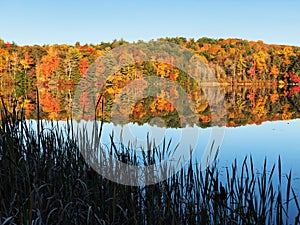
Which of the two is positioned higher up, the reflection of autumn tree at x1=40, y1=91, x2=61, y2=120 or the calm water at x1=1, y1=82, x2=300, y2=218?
the reflection of autumn tree at x1=40, y1=91, x2=61, y2=120

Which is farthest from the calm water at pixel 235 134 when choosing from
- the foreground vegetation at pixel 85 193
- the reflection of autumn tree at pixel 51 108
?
the reflection of autumn tree at pixel 51 108

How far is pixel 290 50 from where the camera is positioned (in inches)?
2393

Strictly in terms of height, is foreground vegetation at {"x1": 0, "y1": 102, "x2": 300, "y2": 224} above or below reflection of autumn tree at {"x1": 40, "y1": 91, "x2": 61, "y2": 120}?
below

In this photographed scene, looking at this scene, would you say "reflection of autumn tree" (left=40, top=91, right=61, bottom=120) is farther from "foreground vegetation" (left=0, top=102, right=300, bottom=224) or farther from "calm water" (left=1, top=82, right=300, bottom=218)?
"foreground vegetation" (left=0, top=102, right=300, bottom=224)

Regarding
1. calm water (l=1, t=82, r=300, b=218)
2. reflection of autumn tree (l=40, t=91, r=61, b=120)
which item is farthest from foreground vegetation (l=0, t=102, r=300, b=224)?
reflection of autumn tree (l=40, t=91, r=61, b=120)

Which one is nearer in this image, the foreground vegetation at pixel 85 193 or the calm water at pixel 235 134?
the foreground vegetation at pixel 85 193

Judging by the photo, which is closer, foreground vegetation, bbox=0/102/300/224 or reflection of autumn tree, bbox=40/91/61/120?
foreground vegetation, bbox=0/102/300/224

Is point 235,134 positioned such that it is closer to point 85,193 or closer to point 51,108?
point 85,193

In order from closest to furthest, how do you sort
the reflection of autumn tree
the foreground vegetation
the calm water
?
the foreground vegetation, the calm water, the reflection of autumn tree

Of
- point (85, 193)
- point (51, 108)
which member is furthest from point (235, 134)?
point (51, 108)

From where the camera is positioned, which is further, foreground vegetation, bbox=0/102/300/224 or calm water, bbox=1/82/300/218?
calm water, bbox=1/82/300/218

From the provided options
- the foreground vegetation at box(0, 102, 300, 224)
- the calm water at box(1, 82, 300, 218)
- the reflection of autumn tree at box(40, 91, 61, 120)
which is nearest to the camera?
the foreground vegetation at box(0, 102, 300, 224)

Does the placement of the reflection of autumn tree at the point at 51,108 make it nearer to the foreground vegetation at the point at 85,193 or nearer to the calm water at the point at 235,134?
the calm water at the point at 235,134

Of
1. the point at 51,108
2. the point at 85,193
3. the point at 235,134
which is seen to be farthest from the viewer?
the point at 51,108
